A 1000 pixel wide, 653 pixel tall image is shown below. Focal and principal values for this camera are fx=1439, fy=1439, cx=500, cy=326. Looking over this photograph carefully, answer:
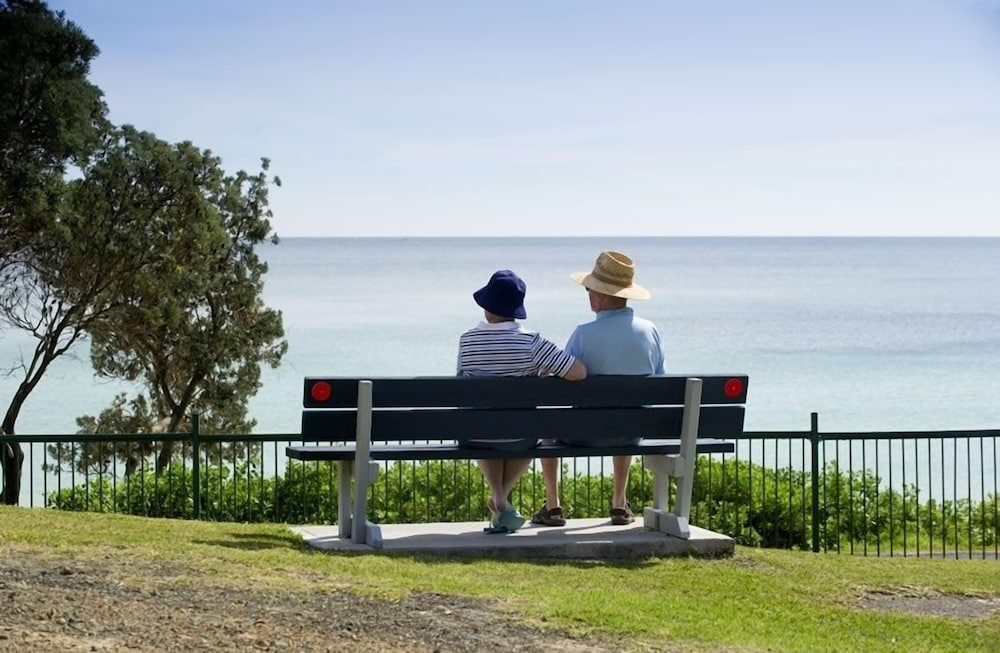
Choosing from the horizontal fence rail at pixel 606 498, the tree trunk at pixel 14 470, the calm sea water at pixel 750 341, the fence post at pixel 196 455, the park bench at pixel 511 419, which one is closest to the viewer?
the park bench at pixel 511 419

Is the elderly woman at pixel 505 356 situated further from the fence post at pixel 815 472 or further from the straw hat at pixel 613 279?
the fence post at pixel 815 472

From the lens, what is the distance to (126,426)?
21.0 metres

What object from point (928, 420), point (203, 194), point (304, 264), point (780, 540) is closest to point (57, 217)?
point (203, 194)

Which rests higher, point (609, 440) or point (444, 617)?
point (609, 440)

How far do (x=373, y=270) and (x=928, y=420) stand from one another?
130299 millimetres

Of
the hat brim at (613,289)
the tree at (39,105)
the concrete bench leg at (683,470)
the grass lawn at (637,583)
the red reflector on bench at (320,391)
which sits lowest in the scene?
the grass lawn at (637,583)

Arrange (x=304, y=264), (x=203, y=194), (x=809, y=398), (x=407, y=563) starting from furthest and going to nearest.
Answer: (x=304, y=264)
(x=809, y=398)
(x=203, y=194)
(x=407, y=563)

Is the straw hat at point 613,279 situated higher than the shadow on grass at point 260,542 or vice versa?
the straw hat at point 613,279

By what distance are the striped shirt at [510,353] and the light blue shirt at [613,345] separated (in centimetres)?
29

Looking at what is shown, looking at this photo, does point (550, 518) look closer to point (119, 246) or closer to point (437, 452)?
point (437, 452)

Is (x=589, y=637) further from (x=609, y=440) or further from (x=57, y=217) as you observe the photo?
(x=57, y=217)

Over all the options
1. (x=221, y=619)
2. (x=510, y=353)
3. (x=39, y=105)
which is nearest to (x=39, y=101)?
(x=39, y=105)

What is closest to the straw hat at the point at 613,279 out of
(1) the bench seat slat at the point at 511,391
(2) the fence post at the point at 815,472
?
(1) the bench seat slat at the point at 511,391

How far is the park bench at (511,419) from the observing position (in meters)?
8.58
